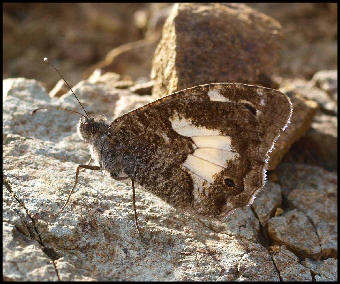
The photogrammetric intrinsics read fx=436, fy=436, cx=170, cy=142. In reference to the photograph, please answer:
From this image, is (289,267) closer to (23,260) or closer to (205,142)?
(205,142)

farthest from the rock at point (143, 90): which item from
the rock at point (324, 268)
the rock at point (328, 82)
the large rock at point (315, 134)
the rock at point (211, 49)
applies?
the rock at point (324, 268)

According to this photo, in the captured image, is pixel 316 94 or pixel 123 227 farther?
pixel 316 94

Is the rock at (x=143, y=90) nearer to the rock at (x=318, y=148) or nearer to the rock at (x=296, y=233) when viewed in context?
the rock at (x=318, y=148)

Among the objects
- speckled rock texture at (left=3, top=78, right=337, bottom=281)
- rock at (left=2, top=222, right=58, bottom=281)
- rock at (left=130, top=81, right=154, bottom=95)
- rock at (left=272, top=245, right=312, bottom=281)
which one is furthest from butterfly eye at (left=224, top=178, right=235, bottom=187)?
rock at (left=130, top=81, right=154, bottom=95)

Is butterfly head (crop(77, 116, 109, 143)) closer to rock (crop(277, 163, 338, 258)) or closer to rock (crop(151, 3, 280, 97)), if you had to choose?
rock (crop(151, 3, 280, 97))

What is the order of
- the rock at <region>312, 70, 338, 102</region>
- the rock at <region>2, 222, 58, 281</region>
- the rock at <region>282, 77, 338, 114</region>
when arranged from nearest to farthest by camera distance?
the rock at <region>2, 222, 58, 281</region>, the rock at <region>282, 77, 338, 114</region>, the rock at <region>312, 70, 338, 102</region>

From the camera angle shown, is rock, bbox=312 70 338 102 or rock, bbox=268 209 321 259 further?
rock, bbox=312 70 338 102

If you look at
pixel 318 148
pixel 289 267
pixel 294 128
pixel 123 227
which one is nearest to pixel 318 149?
pixel 318 148
